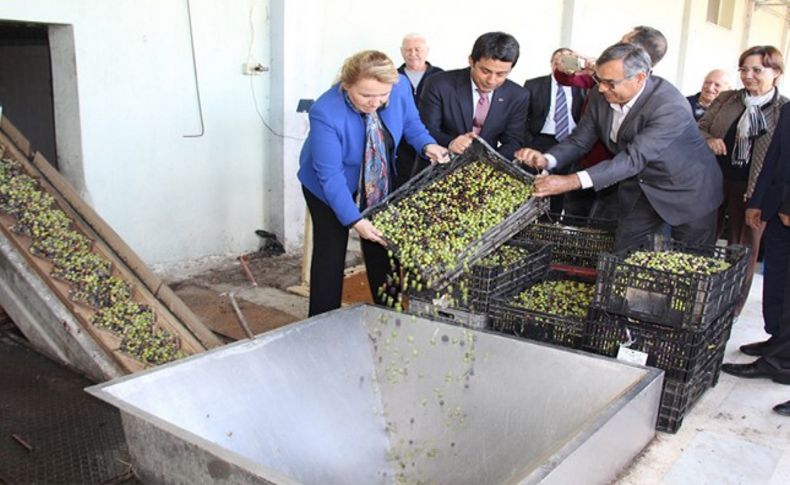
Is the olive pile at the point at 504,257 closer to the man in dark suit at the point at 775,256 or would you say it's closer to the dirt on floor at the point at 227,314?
the man in dark suit at the point at 775,256

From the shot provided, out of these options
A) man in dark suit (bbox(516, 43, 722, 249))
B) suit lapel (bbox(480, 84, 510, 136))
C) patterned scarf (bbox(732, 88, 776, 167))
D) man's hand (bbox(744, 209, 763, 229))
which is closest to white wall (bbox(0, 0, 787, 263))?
suit lapel (bbox(480, 84, 510, 136))

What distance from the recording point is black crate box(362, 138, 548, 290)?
2.69 m

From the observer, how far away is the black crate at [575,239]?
3312 mm

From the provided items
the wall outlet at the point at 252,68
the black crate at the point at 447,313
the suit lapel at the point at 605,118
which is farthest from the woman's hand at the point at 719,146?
the wall outlet at the point at 252,68

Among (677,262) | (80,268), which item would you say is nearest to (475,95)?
(677,262)

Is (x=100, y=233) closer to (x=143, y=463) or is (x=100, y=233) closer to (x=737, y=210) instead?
(x=143, y=463)

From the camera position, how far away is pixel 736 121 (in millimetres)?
4012

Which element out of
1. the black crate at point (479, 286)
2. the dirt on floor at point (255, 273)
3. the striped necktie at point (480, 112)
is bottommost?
the dirt on floor at point (255, 273)

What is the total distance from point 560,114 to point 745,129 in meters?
1.04

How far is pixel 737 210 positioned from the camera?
13.9ft

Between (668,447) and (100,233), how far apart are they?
3027 mm

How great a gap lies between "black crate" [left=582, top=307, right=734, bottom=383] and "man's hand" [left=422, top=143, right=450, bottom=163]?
40.0 inches

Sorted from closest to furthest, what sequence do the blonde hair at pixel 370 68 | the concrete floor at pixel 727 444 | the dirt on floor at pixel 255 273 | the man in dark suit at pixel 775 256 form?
the concrete floor at pixel 727 444 < the blonde hair at pixel 370 68 < the man in dark suit at pixel 775 256 < the dirt on floor at pixel 255 273

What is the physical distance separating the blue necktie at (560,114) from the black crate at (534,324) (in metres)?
1.64
